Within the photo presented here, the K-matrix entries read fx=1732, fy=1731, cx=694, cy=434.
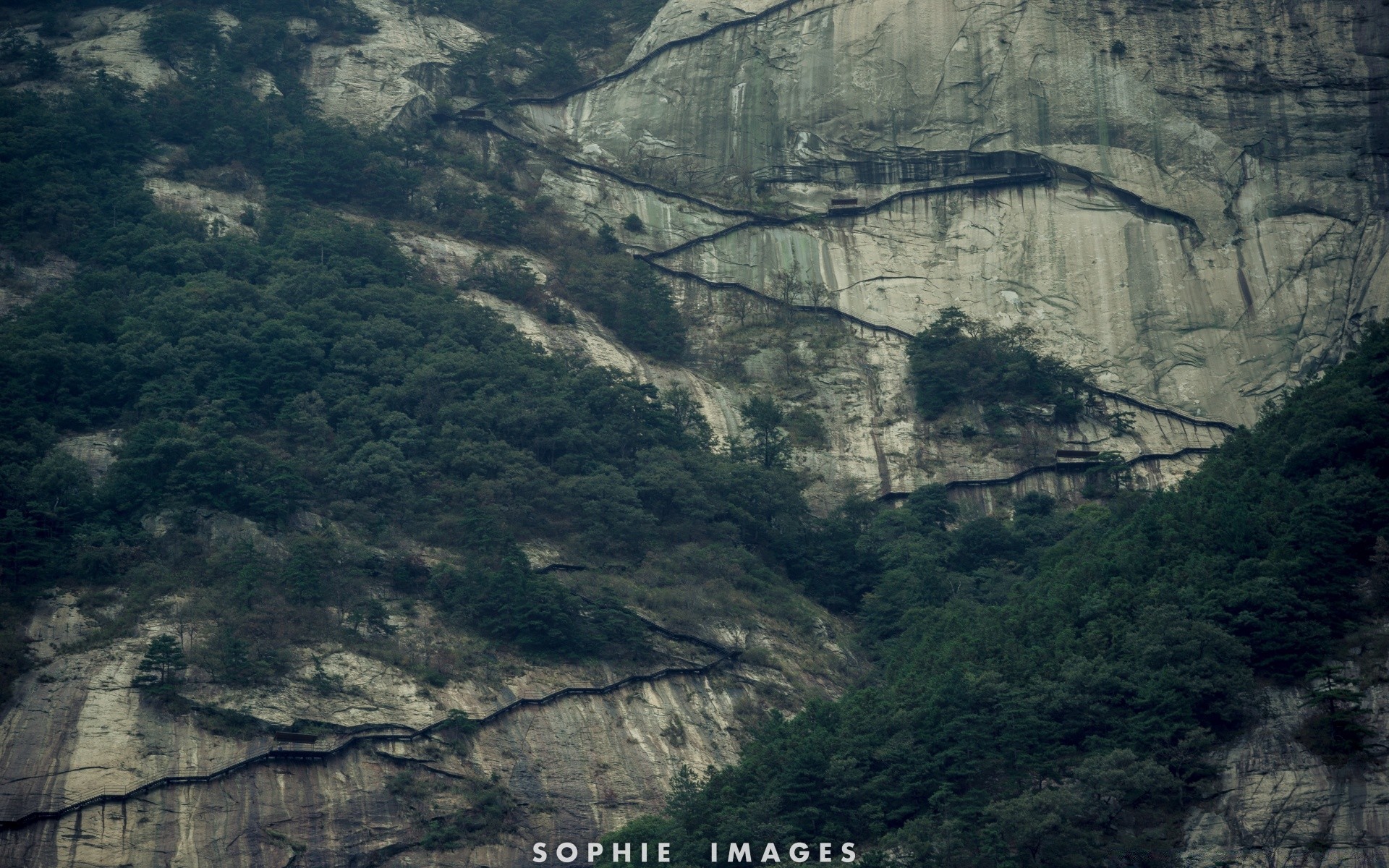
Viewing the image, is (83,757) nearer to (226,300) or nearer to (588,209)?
(226,300)

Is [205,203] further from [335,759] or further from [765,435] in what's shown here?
[335,759]

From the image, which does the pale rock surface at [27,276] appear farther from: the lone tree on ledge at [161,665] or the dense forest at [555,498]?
the lone tree on ledge at [161,665]

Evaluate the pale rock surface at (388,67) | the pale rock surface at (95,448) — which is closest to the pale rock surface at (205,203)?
the pale rock surface at (388,67)

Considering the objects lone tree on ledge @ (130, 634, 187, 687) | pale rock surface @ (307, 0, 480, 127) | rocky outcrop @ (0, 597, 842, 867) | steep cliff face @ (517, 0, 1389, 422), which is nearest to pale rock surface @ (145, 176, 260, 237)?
pale rock surface @ (307, 0, 480, 127)

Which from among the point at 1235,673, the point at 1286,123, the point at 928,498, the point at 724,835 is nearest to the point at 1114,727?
the point at 1235,673

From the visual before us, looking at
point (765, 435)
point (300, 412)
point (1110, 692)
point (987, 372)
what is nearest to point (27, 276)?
point (300, 412)
